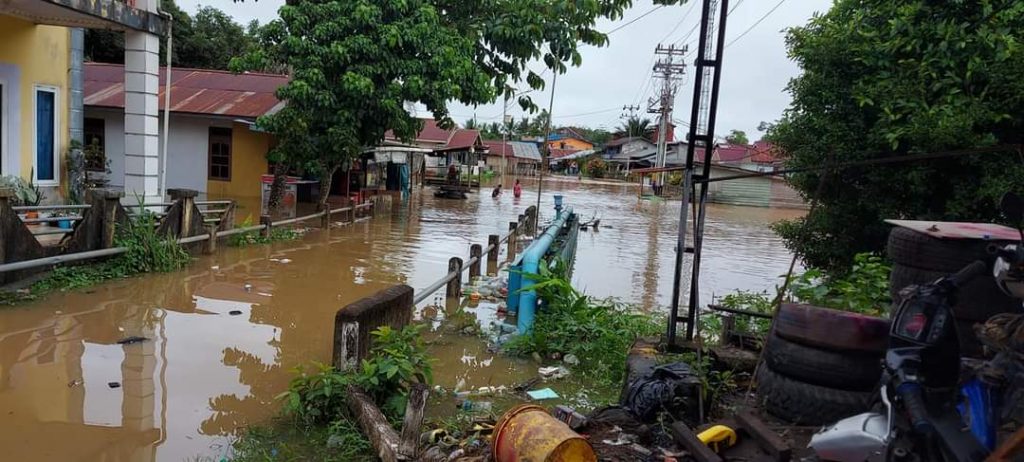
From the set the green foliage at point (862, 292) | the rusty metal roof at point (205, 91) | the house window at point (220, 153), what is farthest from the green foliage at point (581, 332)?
the house window at point (220, 153)

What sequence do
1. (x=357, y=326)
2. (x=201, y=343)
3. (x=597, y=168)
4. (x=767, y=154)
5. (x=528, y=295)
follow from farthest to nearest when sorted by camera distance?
1. (x=597, y=168)
2. (x=767, y=154)
3. (x=528, y=295)
4. (x=201, y=343)
5. (x=357, y=326)

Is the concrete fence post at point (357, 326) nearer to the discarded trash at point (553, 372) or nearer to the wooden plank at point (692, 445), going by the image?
the discarded trash at point (553, 372)

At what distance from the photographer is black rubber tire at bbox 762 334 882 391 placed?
3.93 meters

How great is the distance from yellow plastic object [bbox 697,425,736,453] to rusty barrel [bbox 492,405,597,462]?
0.63 m

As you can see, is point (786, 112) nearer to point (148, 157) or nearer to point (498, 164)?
point (148, 157)

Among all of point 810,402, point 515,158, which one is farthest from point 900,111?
point 515,158

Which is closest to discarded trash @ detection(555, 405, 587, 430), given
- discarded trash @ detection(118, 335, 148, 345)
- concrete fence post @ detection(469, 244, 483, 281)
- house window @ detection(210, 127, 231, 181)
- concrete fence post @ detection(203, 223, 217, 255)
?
discarded trash @ detection(118, 335, 148, 345)

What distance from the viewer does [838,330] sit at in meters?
3.94

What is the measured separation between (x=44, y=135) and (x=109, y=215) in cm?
493

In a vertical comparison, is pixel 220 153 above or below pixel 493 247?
above

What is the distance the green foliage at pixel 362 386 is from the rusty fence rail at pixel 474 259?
80.8 inches

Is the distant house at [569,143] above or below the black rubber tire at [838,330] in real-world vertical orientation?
above

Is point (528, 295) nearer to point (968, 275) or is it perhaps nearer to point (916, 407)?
point (968, 275)

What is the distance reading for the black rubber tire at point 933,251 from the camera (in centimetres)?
427
